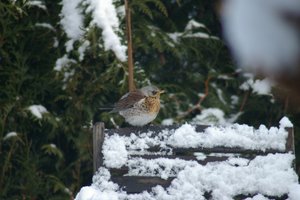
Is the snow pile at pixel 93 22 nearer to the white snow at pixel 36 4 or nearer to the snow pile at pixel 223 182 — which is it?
the white snow at pixel 36 4

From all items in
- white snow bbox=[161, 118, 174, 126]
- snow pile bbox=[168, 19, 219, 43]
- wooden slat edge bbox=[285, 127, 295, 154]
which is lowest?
white snow bbox=[161, 118, 174, 126]

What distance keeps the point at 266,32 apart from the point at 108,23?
350cm

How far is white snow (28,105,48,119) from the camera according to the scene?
4.00m

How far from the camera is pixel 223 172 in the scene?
6.06ft

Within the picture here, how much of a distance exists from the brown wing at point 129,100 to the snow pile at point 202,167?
152 centimetres

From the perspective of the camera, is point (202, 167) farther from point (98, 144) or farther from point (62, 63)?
point (62, 63)

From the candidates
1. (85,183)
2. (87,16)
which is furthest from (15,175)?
(87,16)

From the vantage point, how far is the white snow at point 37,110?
4.00 meters

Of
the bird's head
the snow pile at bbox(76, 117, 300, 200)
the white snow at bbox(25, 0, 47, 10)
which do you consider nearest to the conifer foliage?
the white snow at bbox(25, 0, 47, 10)

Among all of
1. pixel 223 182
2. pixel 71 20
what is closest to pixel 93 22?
pixel 71 20

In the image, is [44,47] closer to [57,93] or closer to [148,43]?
[57,93]

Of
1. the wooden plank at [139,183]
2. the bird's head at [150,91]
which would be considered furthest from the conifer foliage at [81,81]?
the wooden plank at [139,183]

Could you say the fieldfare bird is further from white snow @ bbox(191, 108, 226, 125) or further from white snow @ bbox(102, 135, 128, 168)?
white snow @ bbox(102, 135, 128, 168)

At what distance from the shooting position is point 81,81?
416 centimetres
